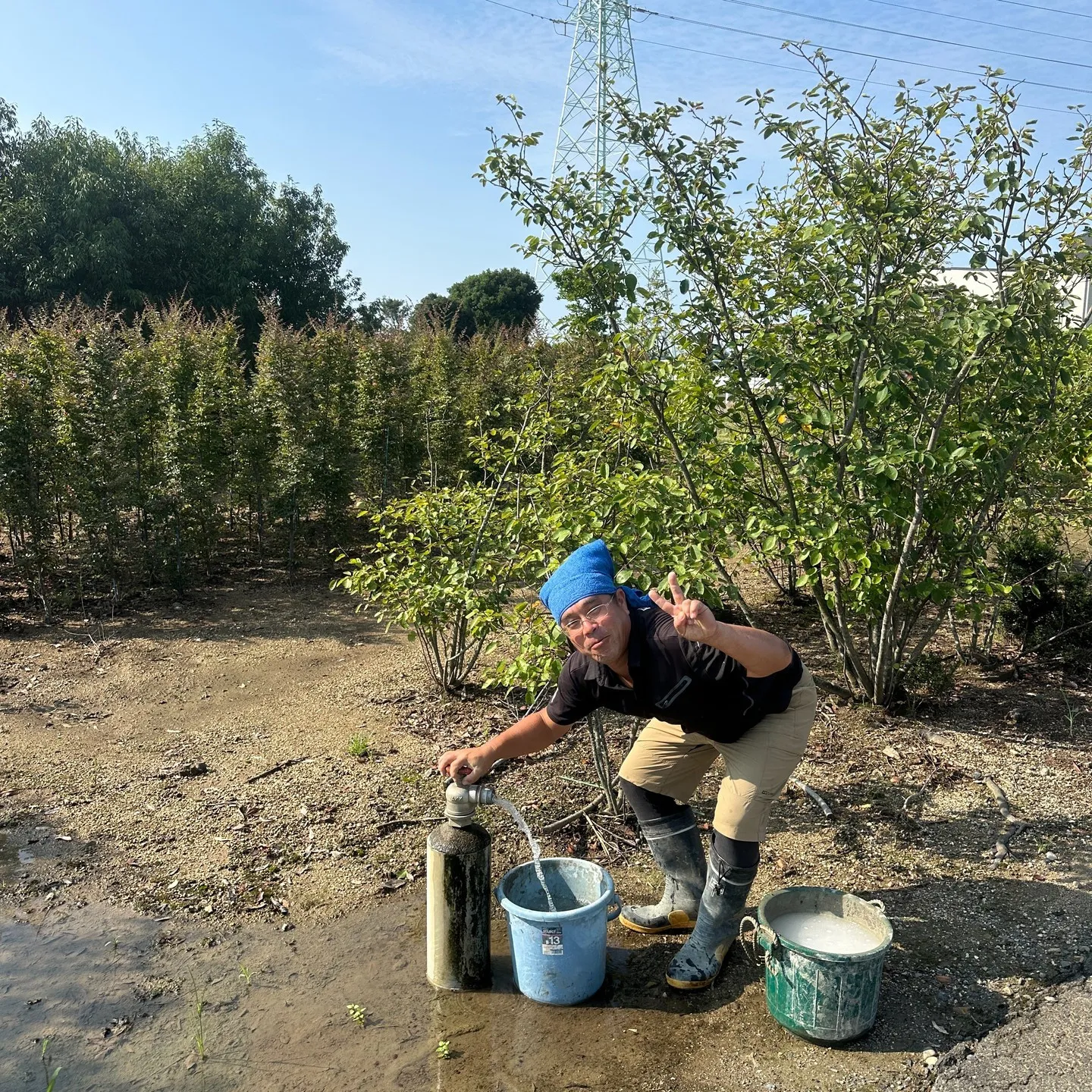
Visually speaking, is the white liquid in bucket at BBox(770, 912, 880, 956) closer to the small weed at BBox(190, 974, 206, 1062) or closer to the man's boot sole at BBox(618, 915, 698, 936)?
the man's boot sole at BBox(618, 915, 698, 936)

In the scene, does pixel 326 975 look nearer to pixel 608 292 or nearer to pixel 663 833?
pixel 663 833

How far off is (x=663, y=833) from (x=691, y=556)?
3.95ft

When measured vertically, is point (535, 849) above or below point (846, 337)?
below

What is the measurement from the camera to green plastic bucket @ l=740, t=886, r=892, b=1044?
249 centimetres

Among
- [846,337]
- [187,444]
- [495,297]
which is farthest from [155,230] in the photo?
[846,337]

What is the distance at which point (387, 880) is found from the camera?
3492 millimetres

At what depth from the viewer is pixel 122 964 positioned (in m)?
2.98

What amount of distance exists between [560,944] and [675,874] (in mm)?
578

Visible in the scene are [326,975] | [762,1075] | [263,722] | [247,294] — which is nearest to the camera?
[762,1075]

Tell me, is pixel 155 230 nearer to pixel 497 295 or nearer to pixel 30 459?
pixel 497 295

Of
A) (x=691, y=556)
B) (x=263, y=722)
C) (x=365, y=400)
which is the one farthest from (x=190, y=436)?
(x=691, y=556)

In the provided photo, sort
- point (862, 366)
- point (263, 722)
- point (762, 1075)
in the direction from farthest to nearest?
point (263, 722) < point (862, 366) < point (762, 1075)

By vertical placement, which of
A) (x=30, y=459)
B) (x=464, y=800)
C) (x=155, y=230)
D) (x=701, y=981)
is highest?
(x=155, y=230)

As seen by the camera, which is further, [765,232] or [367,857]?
[765,232]
